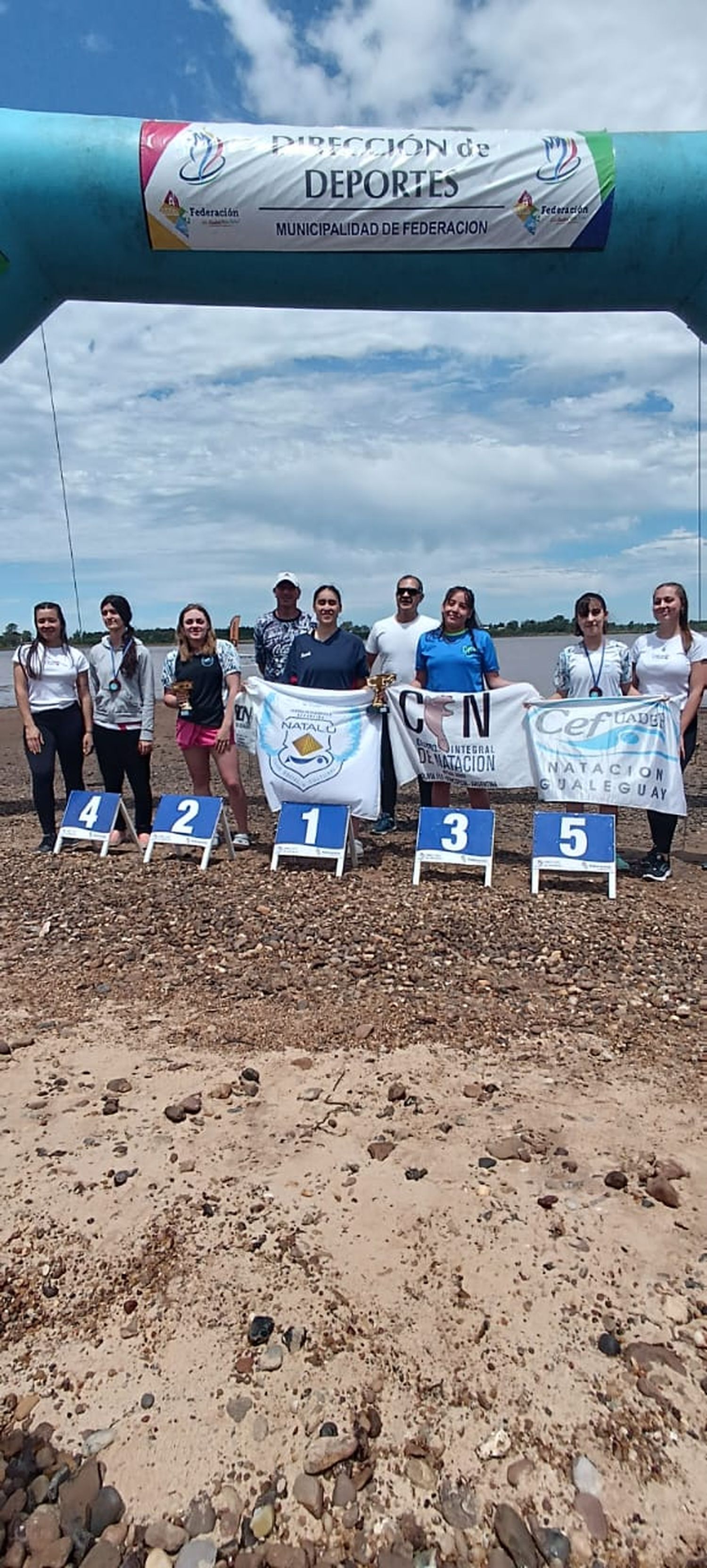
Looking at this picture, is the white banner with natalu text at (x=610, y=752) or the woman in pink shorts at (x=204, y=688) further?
the woman in pink shorts at (x=204, y=688)

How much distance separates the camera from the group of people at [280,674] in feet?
20.2

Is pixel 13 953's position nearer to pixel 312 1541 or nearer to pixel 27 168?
pixel 312 1541

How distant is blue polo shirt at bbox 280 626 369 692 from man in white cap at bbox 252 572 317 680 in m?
0.47

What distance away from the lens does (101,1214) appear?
8.78 ft

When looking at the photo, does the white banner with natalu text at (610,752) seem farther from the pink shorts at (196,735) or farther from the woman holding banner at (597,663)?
the pink shorts at (196,735)

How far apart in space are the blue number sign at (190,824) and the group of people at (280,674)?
0.28m

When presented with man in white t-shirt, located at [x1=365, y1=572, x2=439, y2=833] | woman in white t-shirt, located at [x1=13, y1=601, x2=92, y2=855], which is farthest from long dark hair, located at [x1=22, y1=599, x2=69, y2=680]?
man in white t-shirt, located at [x1=365, y1=572, x2=439, y2=833]

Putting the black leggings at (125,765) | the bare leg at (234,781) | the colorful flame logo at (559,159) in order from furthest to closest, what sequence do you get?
the black leggings at (125,765), the bare leg at (234,781), the colorful flame logo at (559,159)

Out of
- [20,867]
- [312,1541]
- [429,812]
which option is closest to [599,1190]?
[312,1541]

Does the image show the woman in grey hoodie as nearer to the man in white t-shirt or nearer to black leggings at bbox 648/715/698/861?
the man in white t-shirt

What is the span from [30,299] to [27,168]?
0.79m

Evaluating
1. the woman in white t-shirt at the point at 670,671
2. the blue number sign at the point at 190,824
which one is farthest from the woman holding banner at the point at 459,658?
the blue number sign at the point at 190,824

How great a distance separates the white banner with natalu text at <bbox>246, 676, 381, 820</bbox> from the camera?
21.2 ft

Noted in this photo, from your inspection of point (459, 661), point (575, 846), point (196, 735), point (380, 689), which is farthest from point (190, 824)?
point (575, 846)
